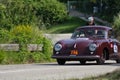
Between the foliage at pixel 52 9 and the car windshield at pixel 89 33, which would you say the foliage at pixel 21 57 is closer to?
the car windshield at pixel 89 33


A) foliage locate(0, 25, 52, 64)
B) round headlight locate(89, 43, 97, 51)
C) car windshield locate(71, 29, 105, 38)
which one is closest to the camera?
round headlight locate(89, 43, 97, 51)

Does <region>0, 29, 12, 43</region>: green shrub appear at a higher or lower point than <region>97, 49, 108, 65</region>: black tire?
higher

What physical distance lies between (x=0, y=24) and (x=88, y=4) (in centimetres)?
5008

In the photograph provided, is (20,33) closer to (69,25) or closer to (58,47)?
(58,47)

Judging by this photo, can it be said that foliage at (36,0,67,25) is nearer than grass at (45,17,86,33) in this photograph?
Yes

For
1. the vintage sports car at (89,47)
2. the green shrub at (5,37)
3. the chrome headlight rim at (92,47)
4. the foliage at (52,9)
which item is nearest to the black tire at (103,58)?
the vintage sports car at (89,47)

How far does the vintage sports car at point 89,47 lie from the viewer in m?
21.6

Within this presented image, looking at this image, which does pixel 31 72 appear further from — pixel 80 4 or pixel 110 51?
pixel 80 4

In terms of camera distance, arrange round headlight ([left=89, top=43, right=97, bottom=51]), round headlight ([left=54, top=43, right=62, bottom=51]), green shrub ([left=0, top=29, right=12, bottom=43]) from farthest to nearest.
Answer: green shrub ([left=0, top=29, right=12, bottom=43]) → round headlight ([left=54, top=43, right=62, bottom=51]) → round headlight ([left=89, top=43, right=97, bottom=51])

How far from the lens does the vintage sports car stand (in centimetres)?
2158

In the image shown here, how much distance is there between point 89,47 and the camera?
2152 centimetres

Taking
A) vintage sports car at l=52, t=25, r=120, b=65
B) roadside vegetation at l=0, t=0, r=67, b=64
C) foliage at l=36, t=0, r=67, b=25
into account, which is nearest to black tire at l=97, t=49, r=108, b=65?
vintage sports car at l=52, t=25, r=120, b=65

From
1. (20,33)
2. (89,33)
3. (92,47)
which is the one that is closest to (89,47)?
(92,47)

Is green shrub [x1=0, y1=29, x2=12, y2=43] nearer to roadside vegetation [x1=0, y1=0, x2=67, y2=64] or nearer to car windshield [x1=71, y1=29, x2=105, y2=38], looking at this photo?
roadside vegetation [x1=0, y1=0, x2=67, y2=64]
